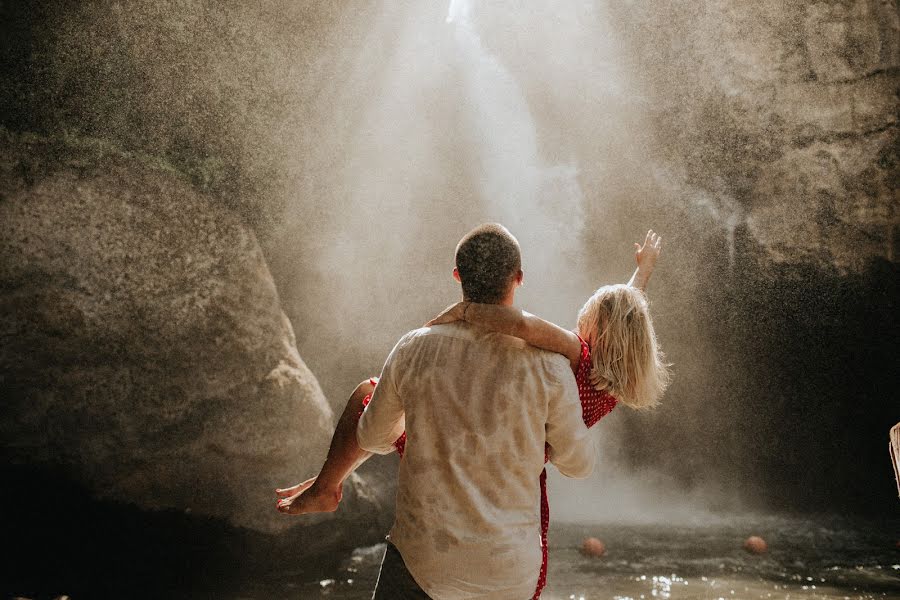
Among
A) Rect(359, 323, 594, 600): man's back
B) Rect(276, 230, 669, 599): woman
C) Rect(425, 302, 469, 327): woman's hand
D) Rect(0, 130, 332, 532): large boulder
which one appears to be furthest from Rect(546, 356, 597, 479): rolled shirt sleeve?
Rect(0, 130, 332, 532): large boulder

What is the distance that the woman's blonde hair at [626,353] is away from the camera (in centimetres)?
232

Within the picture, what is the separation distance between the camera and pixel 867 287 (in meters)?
9.30

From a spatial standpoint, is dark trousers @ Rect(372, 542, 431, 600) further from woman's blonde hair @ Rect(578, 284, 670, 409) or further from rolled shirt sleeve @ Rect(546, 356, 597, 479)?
woman's blonde hair @ Rect(578, 284, 670, 409)

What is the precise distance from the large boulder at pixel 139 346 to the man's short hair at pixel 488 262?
4620mm

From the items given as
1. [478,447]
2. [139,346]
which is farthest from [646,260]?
[139,346]

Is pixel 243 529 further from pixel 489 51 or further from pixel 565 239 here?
pixel 489 51

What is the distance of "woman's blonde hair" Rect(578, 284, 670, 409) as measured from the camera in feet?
7.62

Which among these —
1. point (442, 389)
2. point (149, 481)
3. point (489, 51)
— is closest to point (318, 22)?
point (489, 51)

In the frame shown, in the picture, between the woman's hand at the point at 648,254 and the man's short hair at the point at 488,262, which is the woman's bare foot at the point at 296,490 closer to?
the man's short hair at the point at 488,262

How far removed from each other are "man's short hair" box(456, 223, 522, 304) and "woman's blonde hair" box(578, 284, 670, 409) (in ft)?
1.49

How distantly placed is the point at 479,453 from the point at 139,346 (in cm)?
485

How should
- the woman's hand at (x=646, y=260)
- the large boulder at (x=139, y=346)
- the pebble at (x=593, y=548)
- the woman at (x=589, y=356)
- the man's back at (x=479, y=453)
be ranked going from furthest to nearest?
the pebble at (x=593, y=548)
the large boulder at (x=139, y=346)
the woman's hand at (x=646, y=260)
the woman at (x=589, y=356)
the man's back at (x=479, y=453)

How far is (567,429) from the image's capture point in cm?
209

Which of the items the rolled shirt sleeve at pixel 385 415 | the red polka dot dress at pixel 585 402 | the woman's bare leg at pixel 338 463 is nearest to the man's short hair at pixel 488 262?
the rolled shirt sleeve at pixel 385 415
